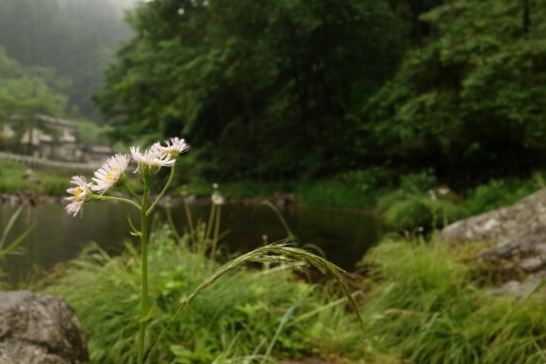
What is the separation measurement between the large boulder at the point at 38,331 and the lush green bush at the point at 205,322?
13.4 inches

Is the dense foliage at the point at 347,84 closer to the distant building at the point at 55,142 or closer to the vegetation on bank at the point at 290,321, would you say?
the vegetation on bank at the point at 290,321

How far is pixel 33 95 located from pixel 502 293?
34.8 meters

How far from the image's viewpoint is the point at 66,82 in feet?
179

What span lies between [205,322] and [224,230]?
5073 millimetres

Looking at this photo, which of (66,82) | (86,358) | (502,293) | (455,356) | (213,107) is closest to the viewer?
(86,358)

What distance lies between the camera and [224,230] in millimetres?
7531

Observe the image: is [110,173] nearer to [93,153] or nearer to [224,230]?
[224,230]

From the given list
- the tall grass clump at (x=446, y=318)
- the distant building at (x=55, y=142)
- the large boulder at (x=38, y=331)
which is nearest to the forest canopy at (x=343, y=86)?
the tall grass clump at (x=446, y=318)

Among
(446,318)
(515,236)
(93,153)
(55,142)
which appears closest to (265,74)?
(515,236)

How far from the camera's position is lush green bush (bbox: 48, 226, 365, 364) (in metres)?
2.31

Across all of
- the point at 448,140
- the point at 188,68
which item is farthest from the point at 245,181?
the point at 448,140

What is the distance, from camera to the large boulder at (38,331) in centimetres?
168

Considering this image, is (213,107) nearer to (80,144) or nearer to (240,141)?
(240,141)

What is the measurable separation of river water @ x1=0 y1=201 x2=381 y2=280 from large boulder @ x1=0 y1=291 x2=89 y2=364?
88.1 inches
